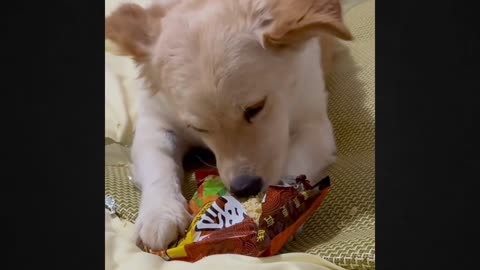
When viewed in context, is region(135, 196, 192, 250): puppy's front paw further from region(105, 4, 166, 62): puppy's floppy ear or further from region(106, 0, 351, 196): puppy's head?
region(105, 4, 166, 62): puppy's floppy ear

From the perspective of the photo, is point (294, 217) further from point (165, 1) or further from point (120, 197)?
point (165, 1)

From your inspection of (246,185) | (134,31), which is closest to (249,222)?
(246,185)

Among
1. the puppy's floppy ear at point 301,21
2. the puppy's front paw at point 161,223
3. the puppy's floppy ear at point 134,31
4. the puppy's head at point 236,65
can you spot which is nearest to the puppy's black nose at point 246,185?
the puppy's head at point 236,65

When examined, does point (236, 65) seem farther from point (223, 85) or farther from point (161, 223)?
point (161, 223)

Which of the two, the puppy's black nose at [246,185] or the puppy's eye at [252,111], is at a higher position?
the puppy's eye at [252,111]

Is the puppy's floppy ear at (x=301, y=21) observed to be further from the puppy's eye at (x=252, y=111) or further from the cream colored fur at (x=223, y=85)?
the puppy's eye at (x=252, y=111)
